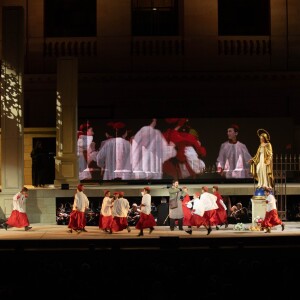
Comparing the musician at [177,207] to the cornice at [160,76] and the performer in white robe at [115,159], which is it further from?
the cornice at [160,76]

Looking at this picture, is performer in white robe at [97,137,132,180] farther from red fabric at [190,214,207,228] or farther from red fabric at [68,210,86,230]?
red fabric at [190,214,207,228]

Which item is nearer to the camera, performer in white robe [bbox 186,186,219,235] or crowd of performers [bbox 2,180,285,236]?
crowd of performers [bbox 2,180,285,236]

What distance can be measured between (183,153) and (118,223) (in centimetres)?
836

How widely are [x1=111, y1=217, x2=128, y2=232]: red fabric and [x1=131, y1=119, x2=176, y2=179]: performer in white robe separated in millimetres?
7603

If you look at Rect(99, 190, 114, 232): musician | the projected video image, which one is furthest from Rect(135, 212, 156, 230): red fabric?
the projected video image

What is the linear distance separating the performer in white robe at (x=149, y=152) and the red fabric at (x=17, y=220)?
7.87 metres

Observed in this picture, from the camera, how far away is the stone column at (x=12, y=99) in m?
30.2

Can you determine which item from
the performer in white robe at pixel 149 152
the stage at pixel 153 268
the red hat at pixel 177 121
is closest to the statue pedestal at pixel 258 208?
the stage at pixel 153 268

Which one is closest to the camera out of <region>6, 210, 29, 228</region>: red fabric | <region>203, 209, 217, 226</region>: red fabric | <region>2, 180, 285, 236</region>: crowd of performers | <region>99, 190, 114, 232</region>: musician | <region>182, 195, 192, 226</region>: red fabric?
<region>2, 180, 285, 236</region>: crowd of performers

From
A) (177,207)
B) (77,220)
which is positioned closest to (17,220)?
(77,220)

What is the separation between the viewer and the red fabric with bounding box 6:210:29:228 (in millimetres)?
27688

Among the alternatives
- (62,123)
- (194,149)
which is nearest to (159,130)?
(194,149)

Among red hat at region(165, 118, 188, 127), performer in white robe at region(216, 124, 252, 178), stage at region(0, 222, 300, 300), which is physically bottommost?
stage at region(0, 222, 300, 300)

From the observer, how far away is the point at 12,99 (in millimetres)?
30453
